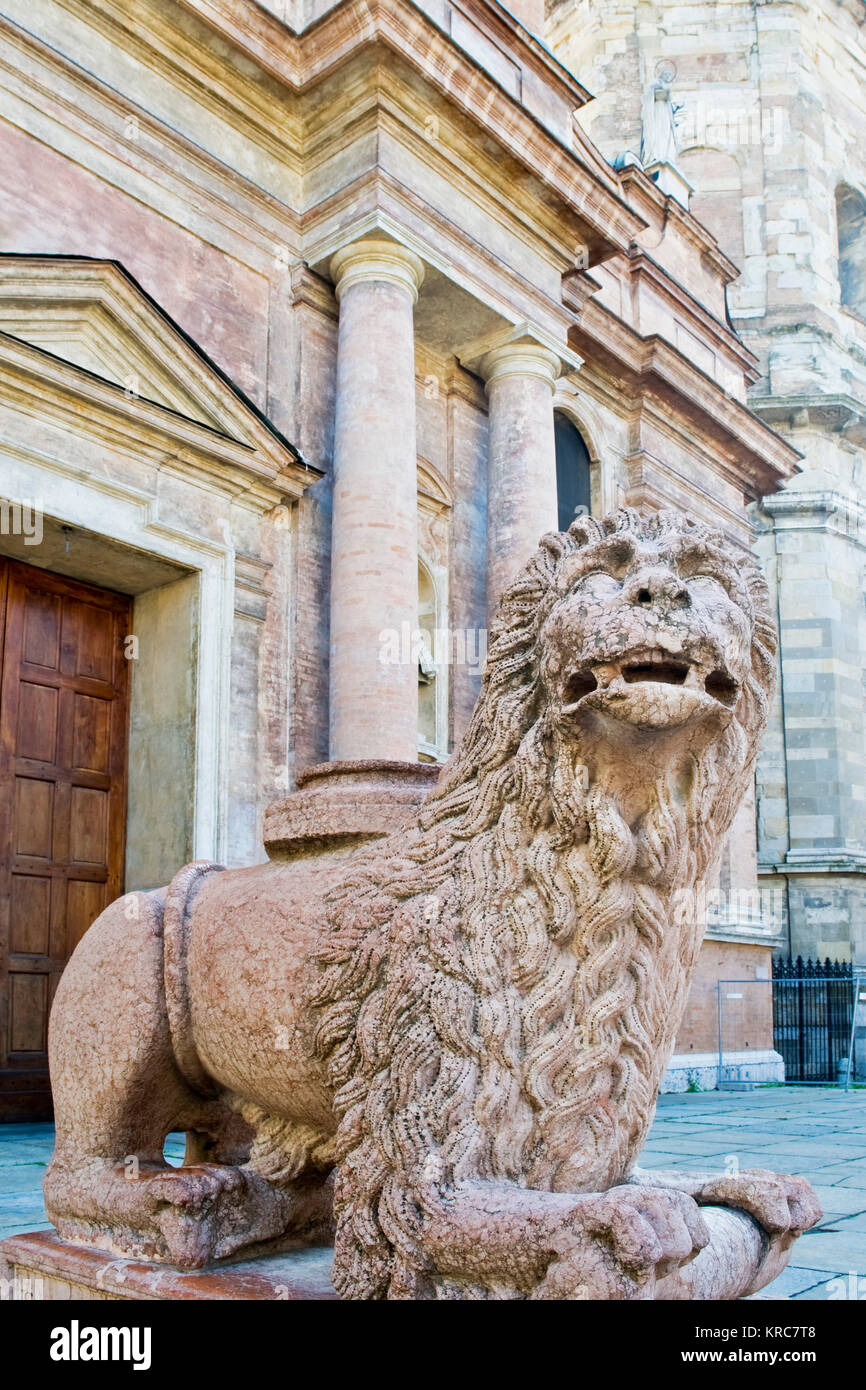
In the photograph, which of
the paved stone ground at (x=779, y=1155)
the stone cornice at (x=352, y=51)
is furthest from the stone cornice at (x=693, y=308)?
the paved stone ground at (x=779, y=1155)

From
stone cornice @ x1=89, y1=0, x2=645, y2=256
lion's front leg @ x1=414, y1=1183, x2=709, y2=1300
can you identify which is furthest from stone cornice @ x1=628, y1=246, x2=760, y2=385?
lion's front leg @ x1=414, y1=1183, x2=709, y2=1300

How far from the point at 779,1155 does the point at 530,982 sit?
5.26 meters

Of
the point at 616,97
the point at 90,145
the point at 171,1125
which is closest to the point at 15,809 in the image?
the point at 90,145

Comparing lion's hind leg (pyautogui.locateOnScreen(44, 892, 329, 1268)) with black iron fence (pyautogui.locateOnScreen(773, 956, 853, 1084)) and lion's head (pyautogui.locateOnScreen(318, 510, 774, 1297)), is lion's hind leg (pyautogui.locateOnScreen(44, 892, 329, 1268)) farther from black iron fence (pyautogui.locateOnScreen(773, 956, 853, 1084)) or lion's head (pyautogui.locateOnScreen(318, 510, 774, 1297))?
black iron fence (pyautogui.locateOnScreen(773, 956, 853, 1084))

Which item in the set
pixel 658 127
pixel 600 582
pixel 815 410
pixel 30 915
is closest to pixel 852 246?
pixel 815 410

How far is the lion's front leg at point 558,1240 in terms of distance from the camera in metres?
2.04

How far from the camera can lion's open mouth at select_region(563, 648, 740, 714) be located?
7.85 feet

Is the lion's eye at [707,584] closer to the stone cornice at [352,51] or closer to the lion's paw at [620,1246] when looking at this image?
the lion's paw at [620,1246]

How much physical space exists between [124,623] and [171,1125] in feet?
22.9

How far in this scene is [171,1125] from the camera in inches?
128

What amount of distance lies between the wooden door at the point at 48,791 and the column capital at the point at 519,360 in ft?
Result: 15.0

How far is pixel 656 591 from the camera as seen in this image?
244cm
